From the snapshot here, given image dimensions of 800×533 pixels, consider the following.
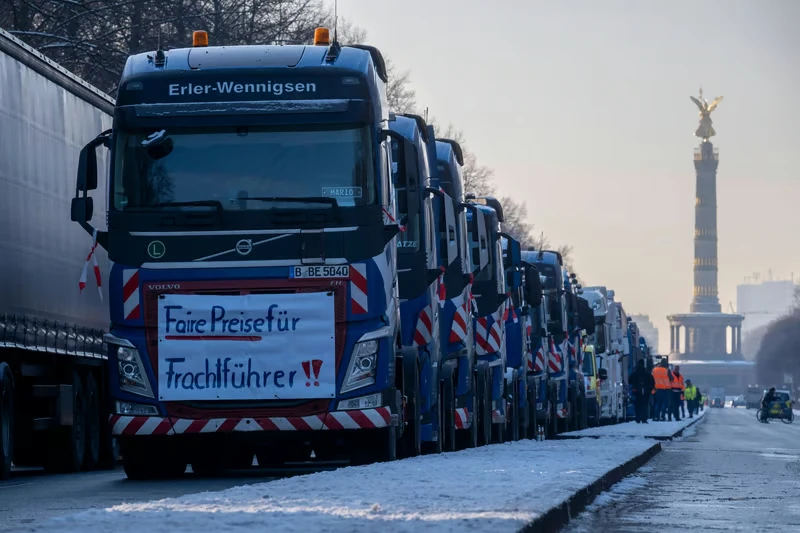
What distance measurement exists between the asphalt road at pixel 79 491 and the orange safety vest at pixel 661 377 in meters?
44.2

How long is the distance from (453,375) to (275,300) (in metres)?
7.18

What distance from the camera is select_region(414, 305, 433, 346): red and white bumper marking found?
19.4m

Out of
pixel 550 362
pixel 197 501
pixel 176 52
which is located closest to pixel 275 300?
pixel 176 52

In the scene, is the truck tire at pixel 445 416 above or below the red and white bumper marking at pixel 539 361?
below

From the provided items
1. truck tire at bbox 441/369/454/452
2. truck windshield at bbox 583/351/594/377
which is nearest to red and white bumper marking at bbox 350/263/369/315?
truck tire at bbox 441/369/454/452

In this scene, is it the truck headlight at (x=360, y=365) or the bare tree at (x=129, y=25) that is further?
the bare tree at (x=129, y=25)

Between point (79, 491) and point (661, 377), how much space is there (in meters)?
48.4

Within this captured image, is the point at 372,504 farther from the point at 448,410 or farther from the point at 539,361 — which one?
the point at 539,361

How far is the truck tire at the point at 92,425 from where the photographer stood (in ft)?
64.8

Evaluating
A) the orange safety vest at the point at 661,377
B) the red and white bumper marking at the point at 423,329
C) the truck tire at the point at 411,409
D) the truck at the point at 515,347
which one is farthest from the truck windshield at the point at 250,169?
the orange safety vest at the point at 661,377

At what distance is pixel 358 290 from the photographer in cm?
1542

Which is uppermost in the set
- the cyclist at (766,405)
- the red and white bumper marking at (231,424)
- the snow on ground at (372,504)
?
the red and white bumper marking at (231,424)

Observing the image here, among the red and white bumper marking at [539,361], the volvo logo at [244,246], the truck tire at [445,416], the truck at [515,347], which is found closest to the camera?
the volvo logo at [244,246]

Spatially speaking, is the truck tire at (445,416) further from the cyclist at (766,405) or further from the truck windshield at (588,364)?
the cyclist at (766,405)
